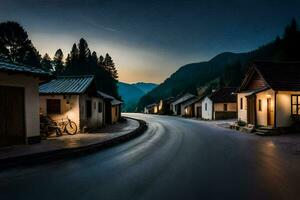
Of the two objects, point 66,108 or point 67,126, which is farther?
point 66,108

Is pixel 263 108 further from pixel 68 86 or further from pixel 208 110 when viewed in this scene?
pixel 208 110

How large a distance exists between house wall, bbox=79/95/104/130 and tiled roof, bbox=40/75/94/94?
0.79 meters

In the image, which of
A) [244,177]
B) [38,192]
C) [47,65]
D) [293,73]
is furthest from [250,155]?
[47,65]

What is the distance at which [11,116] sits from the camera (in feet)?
40.8

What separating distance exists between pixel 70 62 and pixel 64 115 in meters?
62.8

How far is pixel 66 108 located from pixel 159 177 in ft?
46.2

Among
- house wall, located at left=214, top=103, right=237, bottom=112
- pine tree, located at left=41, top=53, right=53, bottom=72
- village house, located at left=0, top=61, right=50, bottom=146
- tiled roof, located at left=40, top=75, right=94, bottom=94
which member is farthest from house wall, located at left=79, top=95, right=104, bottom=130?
pine tree, located at left=41, top=53, right=53, bottom=72

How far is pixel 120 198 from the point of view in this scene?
588 centimetres

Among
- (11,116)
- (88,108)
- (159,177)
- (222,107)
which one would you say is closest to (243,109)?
(88,108)

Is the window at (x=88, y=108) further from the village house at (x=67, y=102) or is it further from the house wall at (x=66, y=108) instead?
the house wall at (x=66, y=108)

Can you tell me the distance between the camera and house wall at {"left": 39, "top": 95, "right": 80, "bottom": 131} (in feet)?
65.3

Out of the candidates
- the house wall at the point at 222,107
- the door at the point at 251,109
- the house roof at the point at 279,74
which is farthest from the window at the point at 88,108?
the house wall at the point at 222,107

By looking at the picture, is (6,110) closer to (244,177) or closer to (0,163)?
(0,163)

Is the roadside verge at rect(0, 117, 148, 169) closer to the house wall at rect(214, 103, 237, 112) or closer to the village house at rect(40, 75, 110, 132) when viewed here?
the village house at rect(40, 75, 110, 132)
